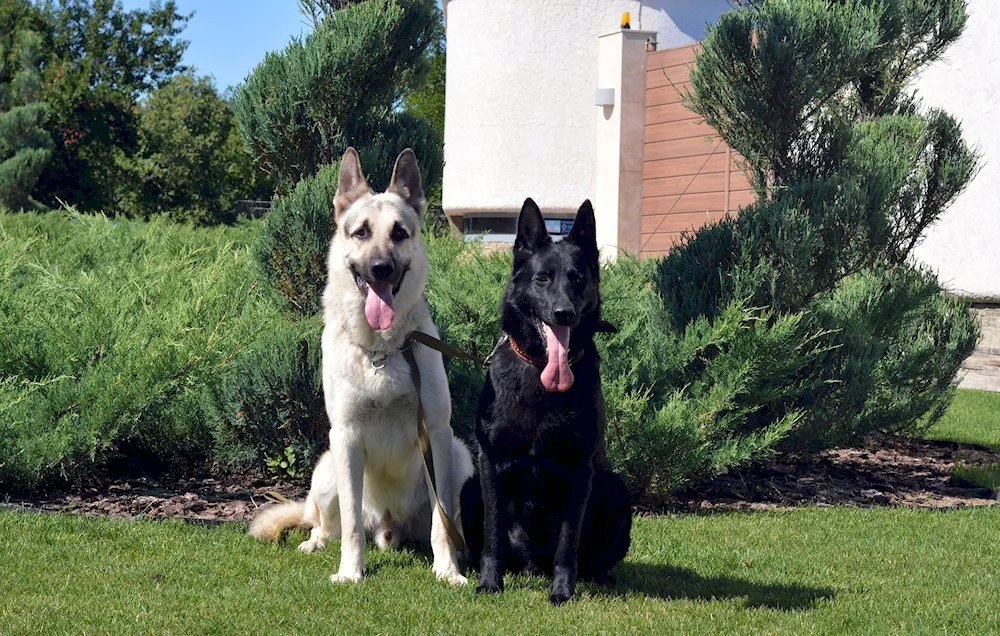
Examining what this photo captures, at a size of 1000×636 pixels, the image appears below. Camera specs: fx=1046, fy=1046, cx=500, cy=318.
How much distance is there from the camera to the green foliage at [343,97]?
25.7 feet

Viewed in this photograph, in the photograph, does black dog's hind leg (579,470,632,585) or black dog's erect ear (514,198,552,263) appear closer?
black dog's erect ear (514,198,552,263)

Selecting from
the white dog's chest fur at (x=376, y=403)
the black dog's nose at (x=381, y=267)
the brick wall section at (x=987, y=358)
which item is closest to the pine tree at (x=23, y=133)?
the brick wall section at (x=987, y=358)

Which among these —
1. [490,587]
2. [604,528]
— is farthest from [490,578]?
[604,528]

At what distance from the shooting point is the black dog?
4.93m

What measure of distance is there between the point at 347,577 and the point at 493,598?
2.69 ft

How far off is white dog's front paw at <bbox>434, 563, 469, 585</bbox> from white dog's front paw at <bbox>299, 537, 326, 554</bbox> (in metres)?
0.89

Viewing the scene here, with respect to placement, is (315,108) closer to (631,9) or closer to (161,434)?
(161,434)

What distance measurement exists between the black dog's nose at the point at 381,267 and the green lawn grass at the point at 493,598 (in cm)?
154

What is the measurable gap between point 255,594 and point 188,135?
46388 mm

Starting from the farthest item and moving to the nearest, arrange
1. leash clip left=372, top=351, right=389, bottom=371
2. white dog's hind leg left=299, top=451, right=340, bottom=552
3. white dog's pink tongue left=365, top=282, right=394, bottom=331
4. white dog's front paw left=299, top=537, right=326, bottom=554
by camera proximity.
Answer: white dog's front paw left=299, top=537, right=326, bottom=554 → white dog's hind leg left=299, top=451, right=340, bottom=552 → leash clip left=372, top=351, right=389, bottom=371 → white dog's pink tongue left=365, top=282, right=394, bottom=331

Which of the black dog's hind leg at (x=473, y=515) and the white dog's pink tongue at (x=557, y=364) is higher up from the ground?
the white dog's pink tongue at (x=557, y=364)

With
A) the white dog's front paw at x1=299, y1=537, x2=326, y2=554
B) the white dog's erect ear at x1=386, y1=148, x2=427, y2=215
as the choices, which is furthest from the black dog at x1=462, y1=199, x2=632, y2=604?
the white dog's front paw at x1=299, y1=537, x2=326, y2=554

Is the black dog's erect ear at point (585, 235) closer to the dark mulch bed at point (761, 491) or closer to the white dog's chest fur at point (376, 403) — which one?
the white dog's chest fur at point (376, 403)

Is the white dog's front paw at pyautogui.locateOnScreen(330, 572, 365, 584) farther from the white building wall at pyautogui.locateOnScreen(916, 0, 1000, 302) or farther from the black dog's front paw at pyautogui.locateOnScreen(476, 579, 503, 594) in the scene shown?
the white building wall at pyautogui.locateOnScreen(916, 0, 1000, 302)
